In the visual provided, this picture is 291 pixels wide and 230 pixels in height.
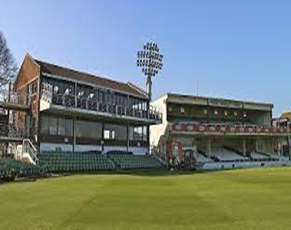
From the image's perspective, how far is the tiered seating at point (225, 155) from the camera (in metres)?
61.5

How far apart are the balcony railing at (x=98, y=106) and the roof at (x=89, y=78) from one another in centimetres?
249

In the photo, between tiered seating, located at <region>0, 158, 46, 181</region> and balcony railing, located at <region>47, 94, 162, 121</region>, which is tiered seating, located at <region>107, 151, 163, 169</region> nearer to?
balcony railing, located at <region>47, 94, 162, 121</region>

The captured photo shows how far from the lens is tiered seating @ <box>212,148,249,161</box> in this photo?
61519 millimetres

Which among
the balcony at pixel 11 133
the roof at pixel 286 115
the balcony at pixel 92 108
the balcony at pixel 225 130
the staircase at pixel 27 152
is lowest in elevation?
the staircase at pixel 27 152

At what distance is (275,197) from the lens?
15.5 meters

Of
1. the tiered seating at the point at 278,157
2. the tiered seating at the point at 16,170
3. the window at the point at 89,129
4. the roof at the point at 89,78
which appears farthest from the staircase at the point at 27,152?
the tiered seating at the point at 278,157

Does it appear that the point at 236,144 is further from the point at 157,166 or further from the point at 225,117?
the point at 157,166

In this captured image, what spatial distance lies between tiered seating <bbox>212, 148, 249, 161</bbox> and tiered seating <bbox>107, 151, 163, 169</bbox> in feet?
48.3

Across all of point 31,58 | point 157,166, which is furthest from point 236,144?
point 31,58

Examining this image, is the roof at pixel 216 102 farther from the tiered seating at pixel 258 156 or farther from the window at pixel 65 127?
the window at pixel 65 127

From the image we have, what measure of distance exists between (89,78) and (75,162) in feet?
41.1

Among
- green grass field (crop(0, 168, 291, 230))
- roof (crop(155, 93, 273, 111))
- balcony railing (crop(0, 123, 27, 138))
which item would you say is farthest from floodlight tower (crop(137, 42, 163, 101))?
green grass field (crop(0, 168, 291, 230))

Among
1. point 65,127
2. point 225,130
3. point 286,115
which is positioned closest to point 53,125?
point 65,127

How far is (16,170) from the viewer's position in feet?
96.7
